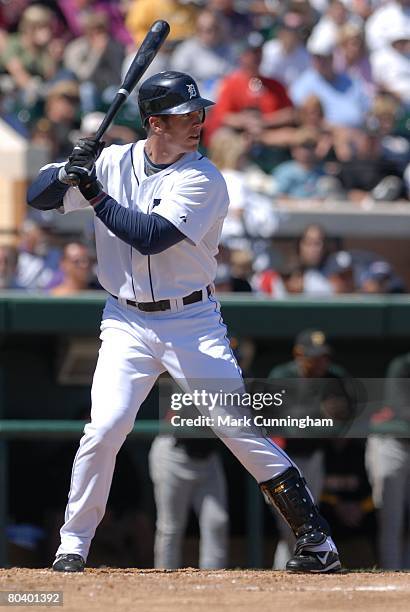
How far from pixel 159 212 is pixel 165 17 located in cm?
596

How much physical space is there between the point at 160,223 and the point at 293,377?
280cm

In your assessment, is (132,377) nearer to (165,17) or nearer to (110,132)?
(110,132)

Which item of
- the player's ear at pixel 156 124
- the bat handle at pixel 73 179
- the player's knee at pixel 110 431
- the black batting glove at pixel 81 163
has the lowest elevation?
the player's knee at pixel 110 431

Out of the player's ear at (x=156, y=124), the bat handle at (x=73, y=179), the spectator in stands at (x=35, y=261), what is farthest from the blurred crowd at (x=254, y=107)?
the bat handle at (x=73, y=179)

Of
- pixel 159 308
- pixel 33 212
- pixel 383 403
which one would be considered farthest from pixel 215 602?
pixel 33 212

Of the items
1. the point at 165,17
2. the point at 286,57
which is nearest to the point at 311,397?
the point at 286,57

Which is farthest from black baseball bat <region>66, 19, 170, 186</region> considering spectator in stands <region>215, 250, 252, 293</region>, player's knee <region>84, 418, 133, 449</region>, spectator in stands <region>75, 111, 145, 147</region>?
spectator in stands <region>75, 111, 145, 147</region>

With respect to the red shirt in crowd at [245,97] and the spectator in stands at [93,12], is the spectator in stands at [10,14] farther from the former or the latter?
the red shirt in crowd at [245,97]

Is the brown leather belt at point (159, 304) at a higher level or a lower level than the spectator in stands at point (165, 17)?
lower

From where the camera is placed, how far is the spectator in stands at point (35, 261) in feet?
26.6

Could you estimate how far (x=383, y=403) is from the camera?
7.48m

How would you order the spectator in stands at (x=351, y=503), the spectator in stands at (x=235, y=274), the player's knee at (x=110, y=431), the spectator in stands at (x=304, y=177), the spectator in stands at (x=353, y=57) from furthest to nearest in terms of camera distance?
the spectator in stands at (x=353, y=57), the spectator in stands at (x=304, y=177), the spectator in stands at (x=351, y=503), the spectator in stands at (x=235, y=274), the player's knee at (x=110, y=431)

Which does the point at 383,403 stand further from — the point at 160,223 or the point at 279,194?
the point at 160,223

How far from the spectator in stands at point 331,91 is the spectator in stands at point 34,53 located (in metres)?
1.85
